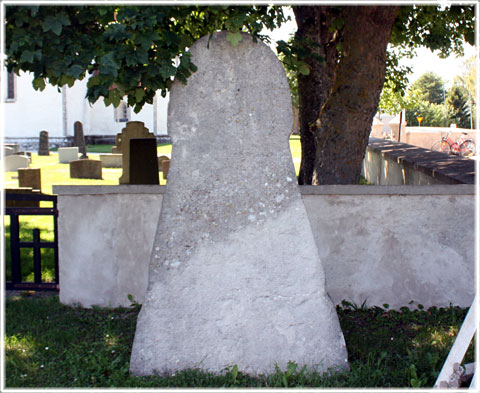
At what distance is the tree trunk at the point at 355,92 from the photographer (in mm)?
6574

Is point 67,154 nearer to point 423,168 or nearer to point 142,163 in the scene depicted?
point 142,163

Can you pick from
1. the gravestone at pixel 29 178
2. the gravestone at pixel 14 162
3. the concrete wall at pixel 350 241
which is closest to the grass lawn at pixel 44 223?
the gravestone at pixel 29 178

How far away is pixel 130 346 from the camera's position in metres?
4.88

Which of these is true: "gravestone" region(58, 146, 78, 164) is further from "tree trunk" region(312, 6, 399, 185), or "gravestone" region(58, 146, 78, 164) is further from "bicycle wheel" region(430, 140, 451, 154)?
"tree trunk" region(312, 6, 399, 185)

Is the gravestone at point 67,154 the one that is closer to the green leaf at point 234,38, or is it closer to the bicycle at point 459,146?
the bicycle at point 459,146

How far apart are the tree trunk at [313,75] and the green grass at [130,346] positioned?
361 centimetres

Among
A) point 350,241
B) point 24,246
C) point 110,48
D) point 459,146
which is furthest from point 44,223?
point 459,146

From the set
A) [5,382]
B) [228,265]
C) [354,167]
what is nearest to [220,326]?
[228,265]

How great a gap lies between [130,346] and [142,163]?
5.15 m

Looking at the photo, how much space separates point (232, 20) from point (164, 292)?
205cm

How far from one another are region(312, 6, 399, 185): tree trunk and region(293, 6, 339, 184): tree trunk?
1.83 meters

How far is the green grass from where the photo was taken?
405cm

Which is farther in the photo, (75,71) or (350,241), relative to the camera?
(350,241)

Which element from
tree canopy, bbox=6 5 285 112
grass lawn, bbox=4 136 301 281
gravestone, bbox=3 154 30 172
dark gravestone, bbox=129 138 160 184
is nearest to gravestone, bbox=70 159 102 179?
grass lawn, bbox=4 136 301 281
